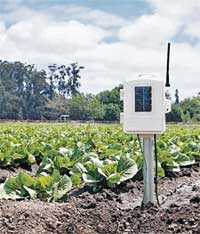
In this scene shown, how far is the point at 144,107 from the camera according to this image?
11.0ft

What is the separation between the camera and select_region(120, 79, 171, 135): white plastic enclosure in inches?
132

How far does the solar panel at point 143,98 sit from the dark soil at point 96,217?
2.35 ft

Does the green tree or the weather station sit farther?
the green tree

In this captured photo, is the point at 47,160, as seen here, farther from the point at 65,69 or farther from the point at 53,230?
the point at 65,69

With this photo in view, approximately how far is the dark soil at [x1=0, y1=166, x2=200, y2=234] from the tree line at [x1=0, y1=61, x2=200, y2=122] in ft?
151

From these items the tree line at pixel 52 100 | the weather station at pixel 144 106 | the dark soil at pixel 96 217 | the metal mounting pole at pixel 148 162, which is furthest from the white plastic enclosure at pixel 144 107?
the tree line at pixel 52 100

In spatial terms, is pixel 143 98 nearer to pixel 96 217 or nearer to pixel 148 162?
pixel 148 162

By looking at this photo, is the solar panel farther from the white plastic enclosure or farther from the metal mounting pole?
the metal mounting pole

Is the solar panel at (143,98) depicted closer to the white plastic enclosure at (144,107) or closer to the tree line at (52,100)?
the white plastic enclosure at (144,107)

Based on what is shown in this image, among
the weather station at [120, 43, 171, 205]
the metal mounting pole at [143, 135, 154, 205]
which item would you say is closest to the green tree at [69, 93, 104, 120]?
the metal mounting pole at [143, 135, 154, 205]

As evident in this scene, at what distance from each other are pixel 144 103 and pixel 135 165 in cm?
125

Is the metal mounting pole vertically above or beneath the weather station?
beneath

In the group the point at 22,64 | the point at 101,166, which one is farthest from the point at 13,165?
the point at 22,64

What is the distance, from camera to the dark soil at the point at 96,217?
3.22m
